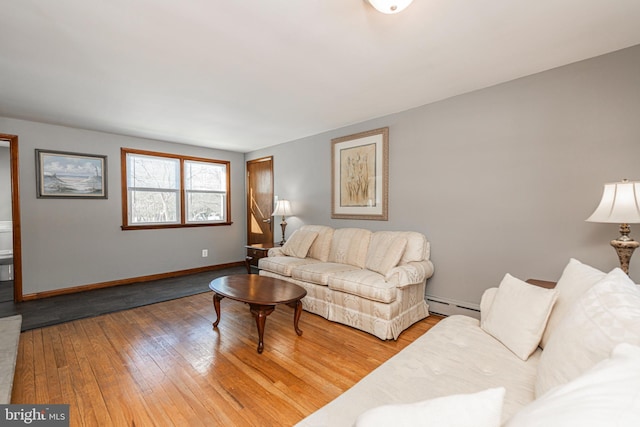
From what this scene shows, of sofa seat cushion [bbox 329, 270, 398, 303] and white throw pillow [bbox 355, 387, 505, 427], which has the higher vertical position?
white throw pillow [bbox 355, 387, 505, 427]

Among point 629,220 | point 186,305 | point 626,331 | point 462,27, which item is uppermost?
point 462,27

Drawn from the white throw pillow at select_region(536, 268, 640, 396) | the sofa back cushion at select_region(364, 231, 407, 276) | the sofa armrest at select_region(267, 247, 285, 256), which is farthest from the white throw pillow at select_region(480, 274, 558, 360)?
the sofa armrest at select_region(267, 247, 285, 256)

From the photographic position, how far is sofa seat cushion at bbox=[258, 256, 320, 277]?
11.4 feet

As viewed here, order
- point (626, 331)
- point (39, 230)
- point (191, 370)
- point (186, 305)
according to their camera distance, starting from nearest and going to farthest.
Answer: point (626, 331), point (191, 370), point (186, 305), point (39, 230)

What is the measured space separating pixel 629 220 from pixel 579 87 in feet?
4.05

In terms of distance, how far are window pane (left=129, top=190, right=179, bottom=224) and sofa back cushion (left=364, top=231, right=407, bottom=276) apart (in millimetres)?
3608

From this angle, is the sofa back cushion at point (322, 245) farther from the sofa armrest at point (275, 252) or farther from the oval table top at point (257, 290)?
the oval table top at point (257, 290)

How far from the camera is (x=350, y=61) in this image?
223 centimetres

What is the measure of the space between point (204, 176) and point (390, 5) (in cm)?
463

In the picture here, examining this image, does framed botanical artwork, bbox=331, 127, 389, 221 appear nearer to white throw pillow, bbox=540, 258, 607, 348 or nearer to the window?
white throw pillow, bbox=540, 258, 607, 348

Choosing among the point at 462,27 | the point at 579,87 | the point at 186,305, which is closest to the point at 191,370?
the point at 186,305

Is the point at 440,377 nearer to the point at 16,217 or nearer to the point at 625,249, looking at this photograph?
the point at 625,249

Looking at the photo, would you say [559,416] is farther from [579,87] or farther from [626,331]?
[579,87]

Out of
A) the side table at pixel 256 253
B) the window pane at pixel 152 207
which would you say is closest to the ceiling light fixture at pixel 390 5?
the side table at pixel 256 253
